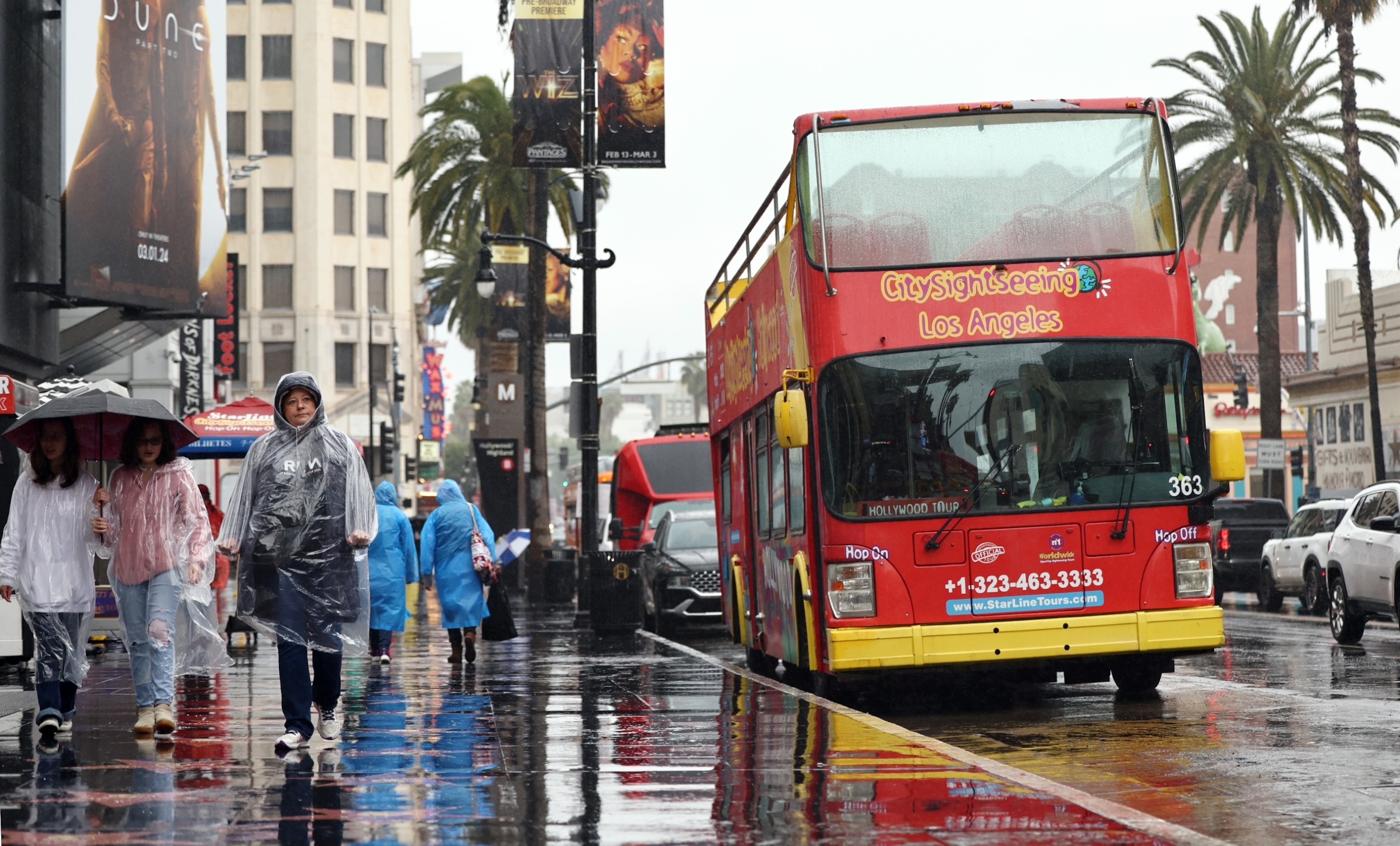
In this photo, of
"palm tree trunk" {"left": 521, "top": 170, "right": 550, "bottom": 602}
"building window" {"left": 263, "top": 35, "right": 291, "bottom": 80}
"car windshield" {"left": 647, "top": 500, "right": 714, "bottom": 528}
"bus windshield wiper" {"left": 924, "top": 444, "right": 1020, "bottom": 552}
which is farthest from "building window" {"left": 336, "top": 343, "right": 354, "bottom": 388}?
"bus windshield wiper" {"left": 924, "top": 444, "right": 1020, "bottom": 552}

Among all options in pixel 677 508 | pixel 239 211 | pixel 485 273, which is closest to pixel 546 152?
pixel 485 273

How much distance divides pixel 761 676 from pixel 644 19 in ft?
38.5

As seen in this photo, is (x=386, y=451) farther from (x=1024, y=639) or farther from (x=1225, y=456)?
(x=1225, y=456)

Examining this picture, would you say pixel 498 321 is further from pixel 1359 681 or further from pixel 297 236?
pixel 297 236

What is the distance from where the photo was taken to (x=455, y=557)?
1792cm

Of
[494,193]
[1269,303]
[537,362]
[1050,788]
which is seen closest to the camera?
[1050,788]

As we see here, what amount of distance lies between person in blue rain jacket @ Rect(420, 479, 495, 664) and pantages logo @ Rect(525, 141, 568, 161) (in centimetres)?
850

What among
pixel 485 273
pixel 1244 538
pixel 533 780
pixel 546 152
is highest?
pixel 546 152

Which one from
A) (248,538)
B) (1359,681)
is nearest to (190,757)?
(248,538)

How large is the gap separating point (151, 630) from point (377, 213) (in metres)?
74.1

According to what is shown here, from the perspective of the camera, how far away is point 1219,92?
39031mm

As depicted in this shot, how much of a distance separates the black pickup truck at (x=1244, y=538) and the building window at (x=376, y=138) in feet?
188

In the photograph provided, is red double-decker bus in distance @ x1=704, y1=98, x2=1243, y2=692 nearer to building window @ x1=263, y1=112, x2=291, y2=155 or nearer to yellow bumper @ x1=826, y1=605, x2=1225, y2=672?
yellow bumper @ x1=826, y1=605, x2=1225, y2=672

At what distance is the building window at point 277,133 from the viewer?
79.8 meters
